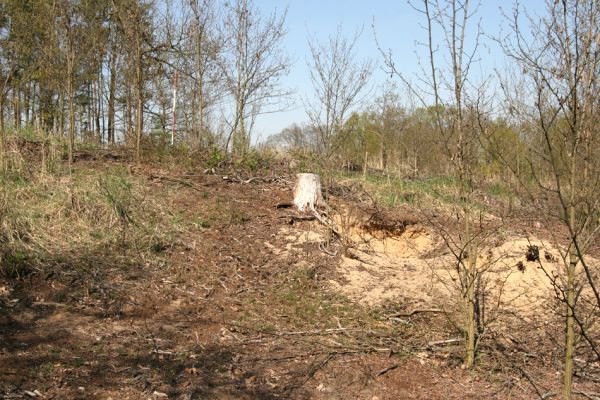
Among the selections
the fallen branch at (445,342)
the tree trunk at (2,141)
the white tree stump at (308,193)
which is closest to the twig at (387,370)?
the fallen branch at (445,342)

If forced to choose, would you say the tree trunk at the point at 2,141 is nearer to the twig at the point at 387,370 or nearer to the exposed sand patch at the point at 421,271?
the exposed sand patch at the point at 421,271

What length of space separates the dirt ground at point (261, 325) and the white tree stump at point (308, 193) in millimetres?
528

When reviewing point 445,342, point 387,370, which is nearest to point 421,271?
point 445,342

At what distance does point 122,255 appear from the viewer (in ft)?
20.9

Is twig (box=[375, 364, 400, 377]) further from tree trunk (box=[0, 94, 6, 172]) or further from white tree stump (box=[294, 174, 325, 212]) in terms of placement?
tree trunk (box=[0, 94, 6, 172])

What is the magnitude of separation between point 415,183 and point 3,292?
8144 millimetres

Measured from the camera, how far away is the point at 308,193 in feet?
27.6

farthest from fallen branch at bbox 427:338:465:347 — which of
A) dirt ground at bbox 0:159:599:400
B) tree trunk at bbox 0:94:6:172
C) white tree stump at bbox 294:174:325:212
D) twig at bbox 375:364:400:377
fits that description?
tree trunk at bbox 0:94:6:172

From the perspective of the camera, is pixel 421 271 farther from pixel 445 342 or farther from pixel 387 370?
pixel 387 370

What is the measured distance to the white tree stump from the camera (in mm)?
8398

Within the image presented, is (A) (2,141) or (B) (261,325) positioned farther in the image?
(A) (2,141)

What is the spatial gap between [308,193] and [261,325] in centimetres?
345

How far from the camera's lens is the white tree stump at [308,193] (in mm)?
8398

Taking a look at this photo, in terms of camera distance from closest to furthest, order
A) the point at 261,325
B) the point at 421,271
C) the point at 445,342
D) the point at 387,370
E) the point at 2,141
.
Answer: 1. the point at 387,370
2. the point at 445,342
3. the point at 261,325
4. the point at 421,271
5. the point at 2,141
